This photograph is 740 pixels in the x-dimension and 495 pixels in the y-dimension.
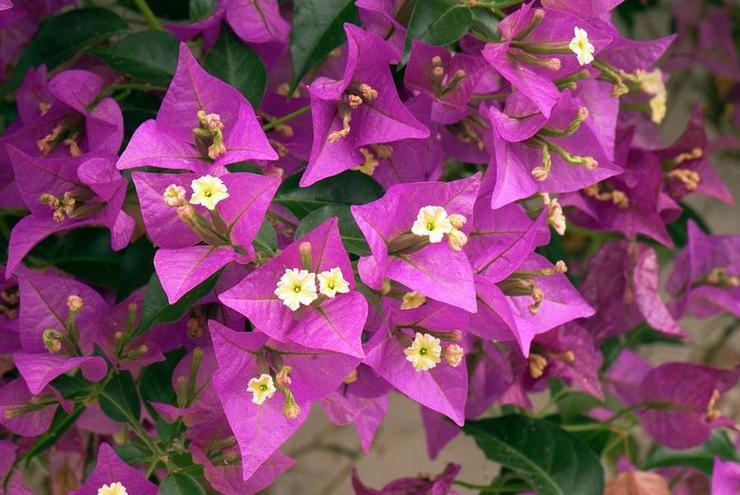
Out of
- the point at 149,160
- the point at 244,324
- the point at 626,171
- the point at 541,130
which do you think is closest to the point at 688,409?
the point at 626,171

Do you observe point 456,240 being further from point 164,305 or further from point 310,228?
point 164,305

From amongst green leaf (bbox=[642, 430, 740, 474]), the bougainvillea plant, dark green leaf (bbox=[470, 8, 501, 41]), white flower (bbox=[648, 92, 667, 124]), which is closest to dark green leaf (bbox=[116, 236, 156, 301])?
the bougainvillea plant

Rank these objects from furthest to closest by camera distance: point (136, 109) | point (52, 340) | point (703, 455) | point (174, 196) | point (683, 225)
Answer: point (683, 225) → point (703, 455) → point (136, 109) → point (52, 340) → point (174, 196)

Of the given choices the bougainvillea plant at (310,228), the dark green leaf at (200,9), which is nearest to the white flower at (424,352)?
the bougainvillea plant at (310,228)

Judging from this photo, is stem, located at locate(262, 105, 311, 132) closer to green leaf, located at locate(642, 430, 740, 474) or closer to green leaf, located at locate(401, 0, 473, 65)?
green leaf, located at locate(401, 0, 473, 65)

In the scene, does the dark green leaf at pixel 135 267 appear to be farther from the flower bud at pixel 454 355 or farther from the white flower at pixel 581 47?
the white flower at pixel 581 47

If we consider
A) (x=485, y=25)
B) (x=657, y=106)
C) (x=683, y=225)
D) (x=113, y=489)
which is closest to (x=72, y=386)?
(x=113, y=489)

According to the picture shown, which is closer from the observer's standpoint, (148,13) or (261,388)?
(261,388)
